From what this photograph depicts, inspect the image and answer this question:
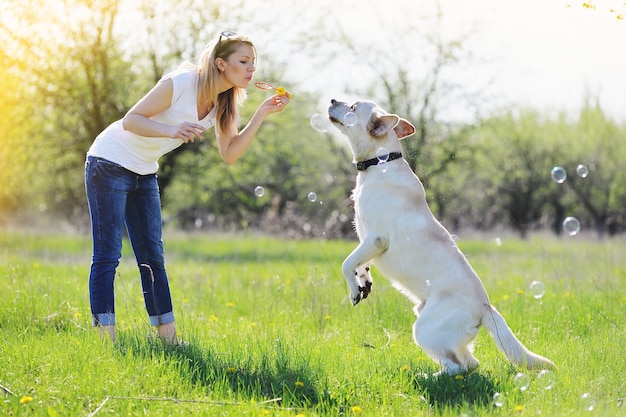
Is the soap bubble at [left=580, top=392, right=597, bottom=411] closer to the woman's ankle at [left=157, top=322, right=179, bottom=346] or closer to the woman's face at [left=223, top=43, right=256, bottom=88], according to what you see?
the woman's ankle at [left=157, top=322, right=179, bottom=346]

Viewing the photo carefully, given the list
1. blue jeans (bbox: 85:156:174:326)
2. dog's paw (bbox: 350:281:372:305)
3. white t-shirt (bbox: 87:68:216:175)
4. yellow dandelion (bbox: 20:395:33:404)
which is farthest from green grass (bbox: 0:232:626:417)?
white t-shirt (bbox: 87:68:216:175)

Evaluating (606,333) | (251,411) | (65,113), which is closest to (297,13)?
(65,113)

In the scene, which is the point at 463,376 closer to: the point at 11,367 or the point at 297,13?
the point at 11,367

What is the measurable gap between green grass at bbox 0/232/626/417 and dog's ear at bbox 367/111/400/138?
Result: 157cm

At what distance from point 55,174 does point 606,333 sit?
511 inches

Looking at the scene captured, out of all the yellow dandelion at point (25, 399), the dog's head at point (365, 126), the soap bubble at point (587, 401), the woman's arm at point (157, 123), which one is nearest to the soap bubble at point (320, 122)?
the dog's head at point (365, 126)

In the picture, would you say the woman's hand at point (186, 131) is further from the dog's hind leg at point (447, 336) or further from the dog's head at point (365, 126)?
the dog's hind leg at point (447, 336)

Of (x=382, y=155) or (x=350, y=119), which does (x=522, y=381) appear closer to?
(x=382, y=155)

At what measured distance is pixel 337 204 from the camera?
68.7 ft

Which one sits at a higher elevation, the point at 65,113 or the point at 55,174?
the point at 65,113

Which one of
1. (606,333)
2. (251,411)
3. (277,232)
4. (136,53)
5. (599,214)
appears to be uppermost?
(136,53)

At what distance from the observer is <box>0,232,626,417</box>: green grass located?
4.05 meters

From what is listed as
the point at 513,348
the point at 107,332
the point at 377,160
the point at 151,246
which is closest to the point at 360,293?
the point at 377,160

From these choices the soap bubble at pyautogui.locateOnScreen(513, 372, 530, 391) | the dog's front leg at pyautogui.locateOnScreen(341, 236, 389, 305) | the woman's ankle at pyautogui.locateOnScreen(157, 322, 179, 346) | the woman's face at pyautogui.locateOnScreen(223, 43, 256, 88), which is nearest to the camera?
the soap bubble at pyautogui.locateOnScreen(513, 372, 530, 391)
